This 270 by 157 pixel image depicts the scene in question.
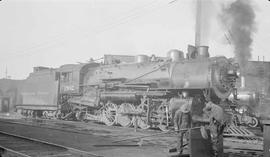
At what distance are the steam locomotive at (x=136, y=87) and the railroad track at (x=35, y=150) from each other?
5.88 m

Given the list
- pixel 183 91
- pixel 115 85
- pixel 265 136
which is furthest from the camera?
pixel 115 85

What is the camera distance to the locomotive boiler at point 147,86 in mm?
13211

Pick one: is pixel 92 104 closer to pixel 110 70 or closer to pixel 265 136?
pixel 110 70

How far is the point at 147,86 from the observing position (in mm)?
14977

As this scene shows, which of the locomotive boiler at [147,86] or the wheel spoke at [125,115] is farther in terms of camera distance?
the wheel spoke at [125,115]

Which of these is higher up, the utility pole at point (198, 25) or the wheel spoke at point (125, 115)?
the utility pole at point (198, 25)

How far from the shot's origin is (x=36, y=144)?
31.1ft

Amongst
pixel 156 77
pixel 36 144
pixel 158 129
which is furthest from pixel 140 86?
pixel 36 144

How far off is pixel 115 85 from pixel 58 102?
18.5 feet

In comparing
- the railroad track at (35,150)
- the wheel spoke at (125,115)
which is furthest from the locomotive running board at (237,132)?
the railroad track at (35,150)

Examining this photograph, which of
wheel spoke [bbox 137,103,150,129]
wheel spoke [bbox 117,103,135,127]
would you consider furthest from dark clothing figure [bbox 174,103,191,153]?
wheel spoke [bbox 117,103,135,127]

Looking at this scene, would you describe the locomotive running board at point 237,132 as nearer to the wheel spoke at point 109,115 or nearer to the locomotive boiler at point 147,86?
the locomotive boiler at point 147,86

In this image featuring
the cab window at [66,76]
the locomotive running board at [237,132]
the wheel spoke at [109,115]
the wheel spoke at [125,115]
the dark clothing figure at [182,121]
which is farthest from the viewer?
the cab window at [66,76]

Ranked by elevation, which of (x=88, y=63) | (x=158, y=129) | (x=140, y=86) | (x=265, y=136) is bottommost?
(x=158, y=129)
